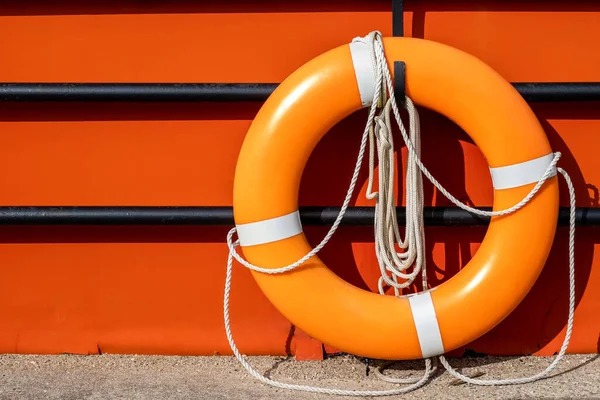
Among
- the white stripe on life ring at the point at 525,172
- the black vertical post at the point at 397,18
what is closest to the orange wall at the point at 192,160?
the black vertical post at the point at 397,18

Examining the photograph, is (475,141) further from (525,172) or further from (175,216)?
(175,216)

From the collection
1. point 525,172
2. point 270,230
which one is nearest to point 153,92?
point 270,230

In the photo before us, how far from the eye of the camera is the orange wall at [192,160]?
214 cm

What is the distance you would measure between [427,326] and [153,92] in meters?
0.81

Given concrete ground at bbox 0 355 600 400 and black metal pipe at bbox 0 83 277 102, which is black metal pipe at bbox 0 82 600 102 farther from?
concrete ground at bbox 0 355 600 400

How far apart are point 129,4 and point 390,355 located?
1.00 meters

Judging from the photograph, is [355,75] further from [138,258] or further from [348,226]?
[138,258]

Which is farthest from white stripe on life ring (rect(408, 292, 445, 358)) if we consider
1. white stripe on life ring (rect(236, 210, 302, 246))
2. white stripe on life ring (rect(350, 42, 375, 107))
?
white stripe on life ring (rect(350, 42, 375, 107))

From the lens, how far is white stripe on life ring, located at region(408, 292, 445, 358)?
203 centimetres

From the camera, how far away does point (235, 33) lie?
84.5 inches

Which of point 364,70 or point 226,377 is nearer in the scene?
point 364,70

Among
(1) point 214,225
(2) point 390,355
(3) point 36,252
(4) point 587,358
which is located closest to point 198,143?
(1) point 214,225

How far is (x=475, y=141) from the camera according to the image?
206cm

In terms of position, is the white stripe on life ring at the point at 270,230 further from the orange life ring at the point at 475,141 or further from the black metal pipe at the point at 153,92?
the black metal pipe at the point at 153,92
